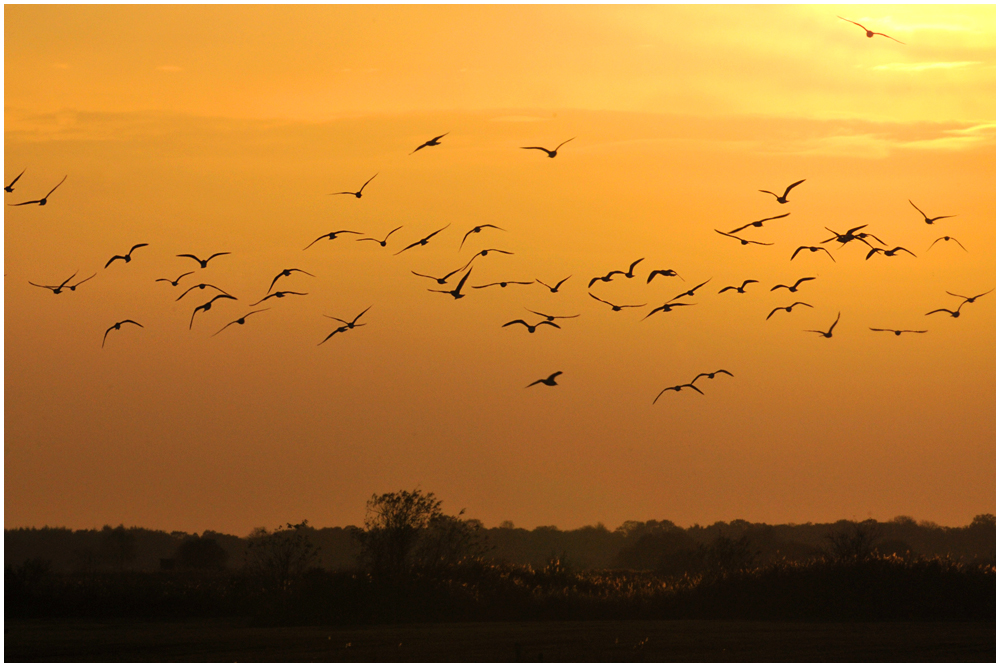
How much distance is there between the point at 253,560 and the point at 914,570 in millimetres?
28912

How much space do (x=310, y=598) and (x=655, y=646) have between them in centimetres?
1324

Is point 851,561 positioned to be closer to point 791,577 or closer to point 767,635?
point 791,577

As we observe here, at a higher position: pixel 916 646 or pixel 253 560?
pixel 253 560

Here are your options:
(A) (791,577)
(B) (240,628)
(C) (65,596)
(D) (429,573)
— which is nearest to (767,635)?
(A) (791,577)

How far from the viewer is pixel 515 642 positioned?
38.8 meters

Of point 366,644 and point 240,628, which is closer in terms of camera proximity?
point 366,644

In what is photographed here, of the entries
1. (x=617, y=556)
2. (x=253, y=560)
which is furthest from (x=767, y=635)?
(x=617, y=556)

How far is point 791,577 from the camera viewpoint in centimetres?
4950

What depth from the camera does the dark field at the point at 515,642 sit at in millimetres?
36219

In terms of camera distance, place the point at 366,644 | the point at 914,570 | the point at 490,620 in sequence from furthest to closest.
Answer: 1. the point at 914,570
2. the point at 490,620
3. the point at 366,644

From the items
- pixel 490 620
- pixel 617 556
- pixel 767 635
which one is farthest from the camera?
pixel 617 556

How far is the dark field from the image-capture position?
36219 millimetres

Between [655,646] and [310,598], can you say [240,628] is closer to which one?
[310,598]

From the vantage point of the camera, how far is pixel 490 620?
45219 millimetres
